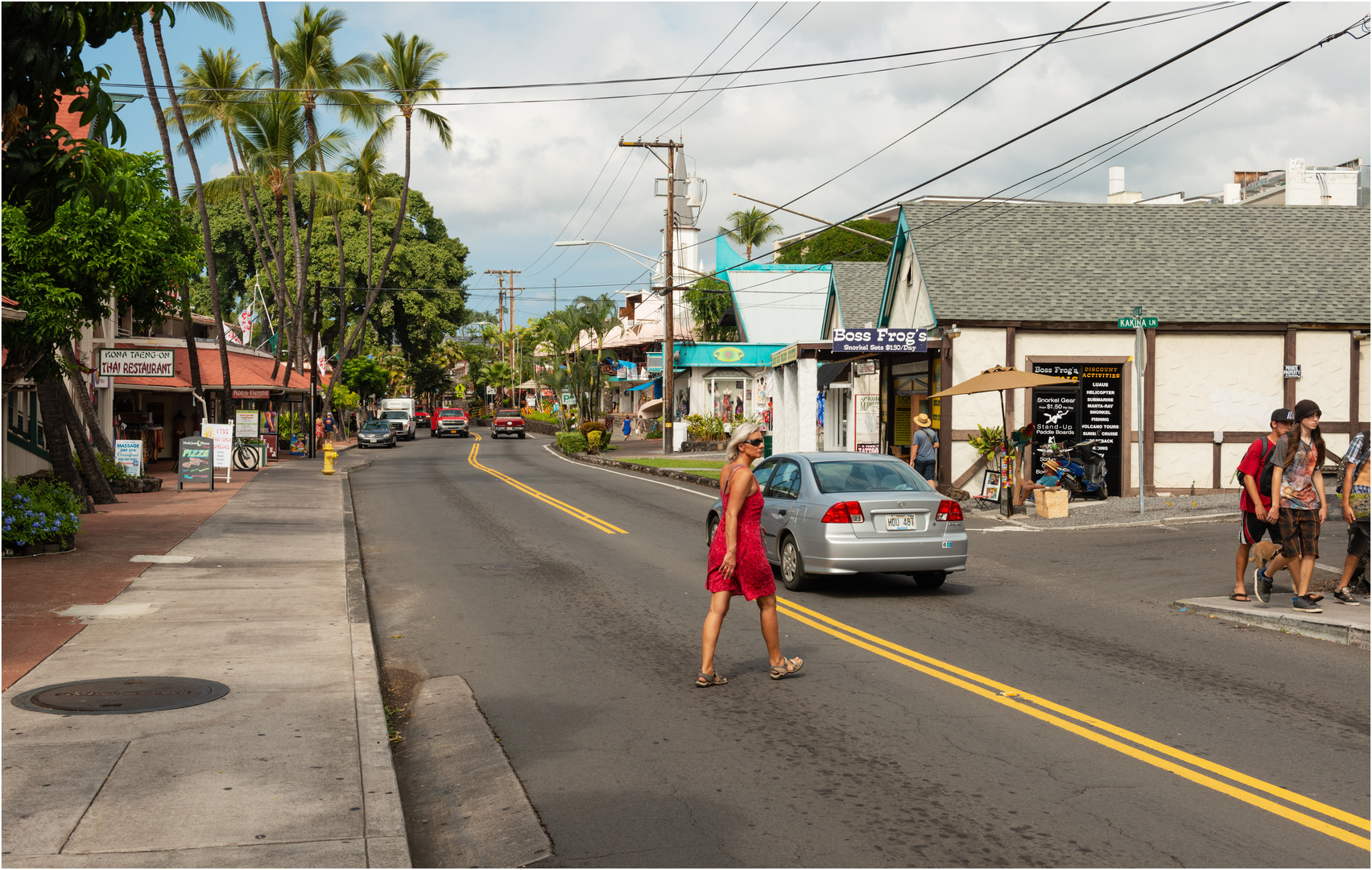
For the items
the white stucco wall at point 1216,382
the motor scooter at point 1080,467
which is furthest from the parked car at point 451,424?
the white stucco wall at point 1216,382

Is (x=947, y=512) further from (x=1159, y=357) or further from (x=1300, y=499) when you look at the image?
(x=1159, y=357)

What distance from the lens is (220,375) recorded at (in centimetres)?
3878

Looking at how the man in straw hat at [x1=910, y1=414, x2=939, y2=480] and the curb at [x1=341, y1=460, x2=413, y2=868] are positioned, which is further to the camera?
the man in straw hat at [x1=910, y1=414, x2=939, y2=480]

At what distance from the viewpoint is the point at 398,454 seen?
153 feet

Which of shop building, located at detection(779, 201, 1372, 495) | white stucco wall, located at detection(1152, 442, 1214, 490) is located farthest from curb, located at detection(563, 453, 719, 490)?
white stucco wall, located at detection(1152, 442, 1214, 490)

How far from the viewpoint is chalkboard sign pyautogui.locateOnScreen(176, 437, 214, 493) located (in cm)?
2542

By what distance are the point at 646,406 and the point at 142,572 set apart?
53586mm

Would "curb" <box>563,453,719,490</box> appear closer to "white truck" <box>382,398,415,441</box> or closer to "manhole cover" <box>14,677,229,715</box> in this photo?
"manhole cover" <box>14,677,229,715</box>

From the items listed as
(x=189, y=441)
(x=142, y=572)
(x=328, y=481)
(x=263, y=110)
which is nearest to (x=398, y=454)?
(x=263, y=110)

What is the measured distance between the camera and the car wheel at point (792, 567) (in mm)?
12375

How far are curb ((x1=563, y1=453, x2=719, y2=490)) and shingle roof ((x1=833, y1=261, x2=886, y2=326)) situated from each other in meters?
7.12

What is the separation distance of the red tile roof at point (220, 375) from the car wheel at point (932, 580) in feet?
80.4

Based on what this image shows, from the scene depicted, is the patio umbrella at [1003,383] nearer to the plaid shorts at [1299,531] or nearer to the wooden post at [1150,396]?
the wooden post at [1150,396]

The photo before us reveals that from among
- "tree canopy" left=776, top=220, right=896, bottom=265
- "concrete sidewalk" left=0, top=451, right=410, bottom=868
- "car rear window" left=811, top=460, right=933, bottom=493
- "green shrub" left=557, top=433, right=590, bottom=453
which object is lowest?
"concrete sidewalk" left=0, top=451, right=410, bottom=868
